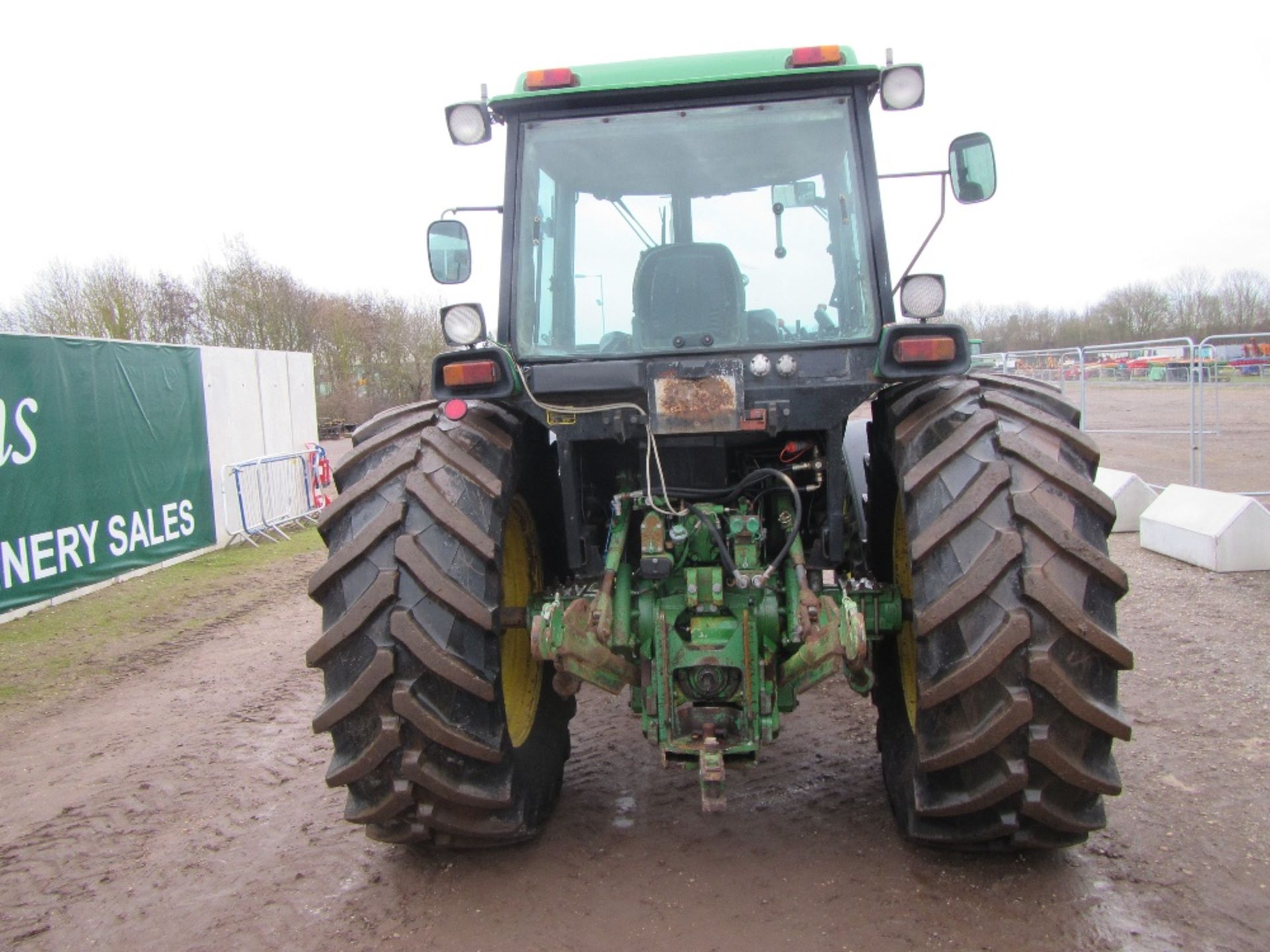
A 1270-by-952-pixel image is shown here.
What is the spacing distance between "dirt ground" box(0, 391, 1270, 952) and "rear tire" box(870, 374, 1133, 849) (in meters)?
Result: 0.28

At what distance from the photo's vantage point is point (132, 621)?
26.1 feet

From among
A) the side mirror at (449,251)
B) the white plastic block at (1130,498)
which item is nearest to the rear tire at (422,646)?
the side mirror at (449,251)

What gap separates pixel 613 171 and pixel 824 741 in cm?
270

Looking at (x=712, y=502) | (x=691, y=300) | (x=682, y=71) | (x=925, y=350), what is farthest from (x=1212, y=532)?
(x=682, y=71)

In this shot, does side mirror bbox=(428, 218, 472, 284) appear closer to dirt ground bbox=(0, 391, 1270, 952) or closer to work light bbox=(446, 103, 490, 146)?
work light bbox=(446, 103, 490, 146)

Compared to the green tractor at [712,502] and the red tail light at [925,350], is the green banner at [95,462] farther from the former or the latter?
the red tail light at [925,350]

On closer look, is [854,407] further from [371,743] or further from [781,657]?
[371,743]

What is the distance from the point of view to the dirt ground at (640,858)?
296cm

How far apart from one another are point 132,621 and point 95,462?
80.2 inches

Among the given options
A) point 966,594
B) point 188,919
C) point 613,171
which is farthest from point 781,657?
point 188,919

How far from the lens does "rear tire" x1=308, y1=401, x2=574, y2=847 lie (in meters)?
3.00

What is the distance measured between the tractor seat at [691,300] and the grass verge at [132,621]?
16.0ft

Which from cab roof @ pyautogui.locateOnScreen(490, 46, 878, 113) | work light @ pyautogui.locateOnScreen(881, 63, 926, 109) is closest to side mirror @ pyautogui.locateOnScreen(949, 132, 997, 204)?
work light @ pyautogui.locateOnScreen(881, 63, 926, 109)

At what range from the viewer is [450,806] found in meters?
3.15
